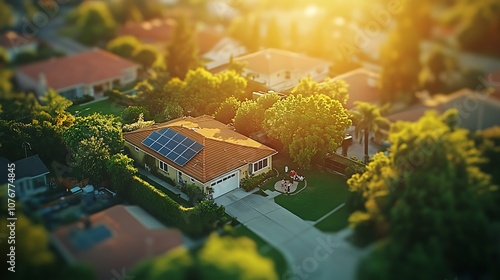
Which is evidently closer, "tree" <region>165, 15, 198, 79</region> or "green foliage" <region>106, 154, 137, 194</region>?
"green foliage" <region>106, 154, 137, 194</region>

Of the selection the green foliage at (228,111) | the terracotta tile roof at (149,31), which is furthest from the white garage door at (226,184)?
the terracotta tile roof at (149,31)

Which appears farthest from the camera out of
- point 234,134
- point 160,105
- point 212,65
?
point 212,65

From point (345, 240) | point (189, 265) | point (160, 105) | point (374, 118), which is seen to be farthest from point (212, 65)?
point (189, 265)

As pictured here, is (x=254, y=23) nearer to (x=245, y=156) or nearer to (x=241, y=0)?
(x=241, y=0)

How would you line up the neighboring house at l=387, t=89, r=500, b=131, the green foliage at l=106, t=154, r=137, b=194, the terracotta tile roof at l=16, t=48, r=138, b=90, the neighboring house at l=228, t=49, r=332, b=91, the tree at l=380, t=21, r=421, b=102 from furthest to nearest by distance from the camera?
the terracotta tile roof at l=16, t=48, r=138, b=90 → the neighboring house at l=228, t=49, r=332, b=91 → the green foliage at l=106, t=154, r=137, b=194 → the tree at l=380, t=21, r=421, b=102 → the neighboring house at l=387, t=89, r=500, b=131

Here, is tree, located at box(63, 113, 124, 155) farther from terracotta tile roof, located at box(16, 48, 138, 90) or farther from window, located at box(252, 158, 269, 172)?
terracotta tile roof, located at box(16, 48, 138, 90)

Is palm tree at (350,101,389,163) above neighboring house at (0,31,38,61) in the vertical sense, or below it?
above

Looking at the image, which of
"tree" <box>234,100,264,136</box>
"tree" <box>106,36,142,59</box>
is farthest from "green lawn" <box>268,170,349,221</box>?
"tree" <box>106,36,142,59</box>
